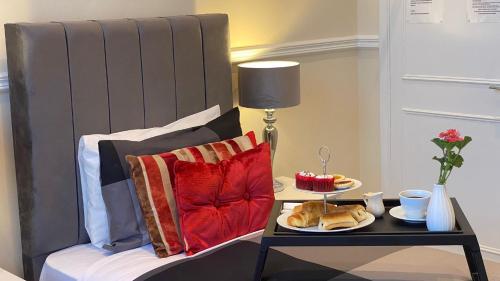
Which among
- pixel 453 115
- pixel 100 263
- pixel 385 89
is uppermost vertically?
pixel 385 89

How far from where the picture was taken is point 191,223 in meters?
2.67

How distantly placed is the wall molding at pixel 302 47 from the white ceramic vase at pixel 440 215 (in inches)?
64.7

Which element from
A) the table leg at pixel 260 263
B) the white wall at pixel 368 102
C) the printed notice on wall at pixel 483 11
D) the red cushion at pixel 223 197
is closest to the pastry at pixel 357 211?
the table leg at pixel 260 263

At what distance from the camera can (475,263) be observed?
226 centimetres

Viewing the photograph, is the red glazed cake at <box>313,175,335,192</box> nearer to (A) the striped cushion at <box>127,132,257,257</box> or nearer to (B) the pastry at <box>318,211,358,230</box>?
(B) the pastry at <box>318,211,358,230</box>

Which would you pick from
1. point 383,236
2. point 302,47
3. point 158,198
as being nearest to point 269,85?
point 302,47

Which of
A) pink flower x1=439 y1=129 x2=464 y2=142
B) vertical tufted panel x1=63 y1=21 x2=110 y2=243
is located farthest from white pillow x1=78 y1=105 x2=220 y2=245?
pink flower x1=439 y1=129 x2=464 y2=142

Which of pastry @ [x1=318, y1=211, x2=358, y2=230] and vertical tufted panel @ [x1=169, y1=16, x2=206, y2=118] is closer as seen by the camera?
pastry @ [x1=318, y1=211, x2=358, y2=230]

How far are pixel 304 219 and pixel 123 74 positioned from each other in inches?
41.8

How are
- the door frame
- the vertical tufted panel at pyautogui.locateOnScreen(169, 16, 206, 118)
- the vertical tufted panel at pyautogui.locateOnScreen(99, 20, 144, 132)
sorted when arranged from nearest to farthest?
the vertical tufted panel at pyautogui.locateOnScreen(99, 20, 144, 132) → the vertical tufted panel at pyautogui.locateOnScreen(169, 16, 206, 118) → the door frame

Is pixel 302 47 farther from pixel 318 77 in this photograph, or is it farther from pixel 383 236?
pixel 383 236

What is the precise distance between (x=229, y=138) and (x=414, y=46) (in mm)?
1503

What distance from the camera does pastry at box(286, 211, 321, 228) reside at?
238 cm

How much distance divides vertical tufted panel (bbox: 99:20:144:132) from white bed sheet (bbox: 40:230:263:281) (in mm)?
520
